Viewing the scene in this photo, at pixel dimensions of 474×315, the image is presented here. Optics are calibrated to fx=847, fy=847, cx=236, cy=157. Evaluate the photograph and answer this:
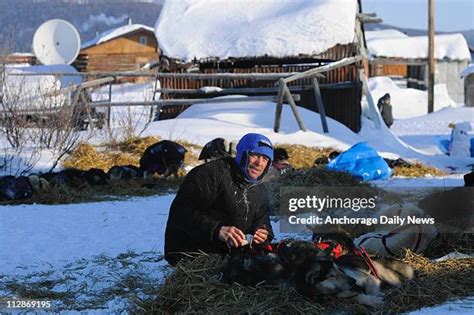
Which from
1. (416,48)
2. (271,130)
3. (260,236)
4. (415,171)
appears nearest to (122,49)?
(416,48)

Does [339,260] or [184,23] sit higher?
[184,23]

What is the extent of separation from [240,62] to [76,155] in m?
7.89

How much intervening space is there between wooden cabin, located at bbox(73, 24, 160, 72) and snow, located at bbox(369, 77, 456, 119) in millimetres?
19266

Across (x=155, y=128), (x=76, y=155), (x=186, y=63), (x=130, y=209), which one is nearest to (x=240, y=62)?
(x=186, y=63)

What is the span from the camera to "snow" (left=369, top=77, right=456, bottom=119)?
38344 mm

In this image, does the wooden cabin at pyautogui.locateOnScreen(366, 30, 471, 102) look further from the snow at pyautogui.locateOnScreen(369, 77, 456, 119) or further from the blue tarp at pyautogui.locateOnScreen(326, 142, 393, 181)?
the blue tarp at pyautogui.locateOnScreen(326, 142, 393, 181)

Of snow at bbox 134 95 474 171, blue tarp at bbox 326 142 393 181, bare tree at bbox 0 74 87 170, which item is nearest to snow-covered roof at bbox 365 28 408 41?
snow at bbox 134 95 474 171

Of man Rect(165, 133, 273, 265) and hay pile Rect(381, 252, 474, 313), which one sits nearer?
hay pile Rect(381, 252, 474, 313)

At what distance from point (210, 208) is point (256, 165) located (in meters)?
0.43

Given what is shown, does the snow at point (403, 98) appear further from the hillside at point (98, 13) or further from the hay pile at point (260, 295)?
the hillside at point (98, 13)

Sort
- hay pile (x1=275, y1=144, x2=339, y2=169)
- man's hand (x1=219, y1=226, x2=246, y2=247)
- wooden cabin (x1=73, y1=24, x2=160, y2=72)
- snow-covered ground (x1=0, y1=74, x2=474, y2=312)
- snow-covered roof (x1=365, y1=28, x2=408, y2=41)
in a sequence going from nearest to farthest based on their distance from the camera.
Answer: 1. man's hand (x1=219, y1=226, x2=246, y2=247)
2. snow-covered ground (x1=0, y1=74, x2=474, y2=312)
3. hay pile (x1=275, y1=144, x2=339, y2=169)
4. snow-covered roof (x1=365, y1=28, x2=408, y2=41)
5. wooden cabin (x1=73, y1=24, x2=160, y2=72)

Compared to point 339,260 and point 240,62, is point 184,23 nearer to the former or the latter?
point 240,62

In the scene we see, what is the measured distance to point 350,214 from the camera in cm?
697

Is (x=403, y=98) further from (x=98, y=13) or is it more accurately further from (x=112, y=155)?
(x=98, y=13)
